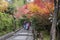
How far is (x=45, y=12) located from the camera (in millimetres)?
21516

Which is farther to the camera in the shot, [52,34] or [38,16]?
[38,16]

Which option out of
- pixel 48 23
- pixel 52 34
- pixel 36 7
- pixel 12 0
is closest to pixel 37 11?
pixel 36 7

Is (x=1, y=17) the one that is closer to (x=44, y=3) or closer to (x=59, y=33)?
(x=44, y=3)

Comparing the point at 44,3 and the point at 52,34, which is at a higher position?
the point at 44,3

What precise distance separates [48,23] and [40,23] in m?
1.20

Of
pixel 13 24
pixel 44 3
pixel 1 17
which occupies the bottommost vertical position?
pixel 13 24

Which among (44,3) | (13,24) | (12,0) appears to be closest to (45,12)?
(44,3)

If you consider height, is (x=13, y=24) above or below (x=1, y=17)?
below

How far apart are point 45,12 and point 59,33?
2.70 m

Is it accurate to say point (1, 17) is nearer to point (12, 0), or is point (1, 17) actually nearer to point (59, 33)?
point (59, 33)

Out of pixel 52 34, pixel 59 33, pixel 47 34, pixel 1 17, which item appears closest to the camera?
pixel 52 34

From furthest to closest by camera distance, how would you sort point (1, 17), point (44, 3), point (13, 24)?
point (13, 24)
point (1, 17)
point (44, 3)

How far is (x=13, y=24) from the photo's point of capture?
123 feet

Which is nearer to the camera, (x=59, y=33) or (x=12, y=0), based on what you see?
(x=59, y=33)
